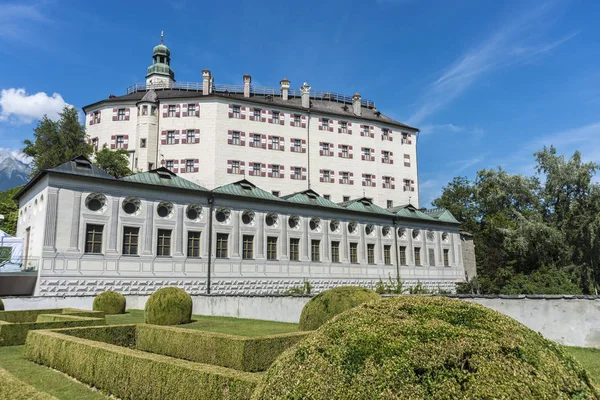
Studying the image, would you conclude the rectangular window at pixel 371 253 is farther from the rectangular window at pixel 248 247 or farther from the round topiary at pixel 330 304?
the round topiary at pixel 330 304

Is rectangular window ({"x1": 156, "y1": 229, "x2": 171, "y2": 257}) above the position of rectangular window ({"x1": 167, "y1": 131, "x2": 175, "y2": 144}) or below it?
below

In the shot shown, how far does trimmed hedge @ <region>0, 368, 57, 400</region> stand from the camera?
5.49m

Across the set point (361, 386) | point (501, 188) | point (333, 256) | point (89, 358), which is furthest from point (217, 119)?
point (361, 386)

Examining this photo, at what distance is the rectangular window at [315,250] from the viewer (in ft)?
120

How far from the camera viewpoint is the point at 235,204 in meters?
33.5

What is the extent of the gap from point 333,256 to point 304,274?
3.41m

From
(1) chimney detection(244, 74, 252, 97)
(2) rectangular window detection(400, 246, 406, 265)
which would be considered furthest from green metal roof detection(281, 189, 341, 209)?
(1) chimney detection(244, 74, 252, 97)

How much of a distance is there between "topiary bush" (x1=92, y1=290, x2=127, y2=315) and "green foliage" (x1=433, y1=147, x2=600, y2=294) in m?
26.4

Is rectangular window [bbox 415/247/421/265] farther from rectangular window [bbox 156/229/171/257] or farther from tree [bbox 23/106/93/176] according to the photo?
tree [bbox 23/106/93/176]

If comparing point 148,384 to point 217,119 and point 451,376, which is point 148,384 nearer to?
point 451,376

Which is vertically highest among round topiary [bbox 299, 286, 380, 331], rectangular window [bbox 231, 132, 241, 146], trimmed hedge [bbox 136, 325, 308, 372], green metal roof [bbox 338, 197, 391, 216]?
rectangular window [bbox 231, 132, 241, 146]

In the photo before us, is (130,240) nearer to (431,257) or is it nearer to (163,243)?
(163,243)

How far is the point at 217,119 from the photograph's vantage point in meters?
43.1

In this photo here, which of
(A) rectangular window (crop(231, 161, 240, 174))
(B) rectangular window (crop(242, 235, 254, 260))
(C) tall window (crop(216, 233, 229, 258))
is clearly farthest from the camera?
(A) rectangular window (crop(231, 161, 240, 174))
